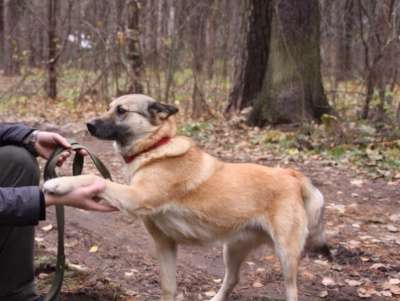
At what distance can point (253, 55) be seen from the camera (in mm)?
10164

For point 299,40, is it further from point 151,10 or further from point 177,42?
point 151,10

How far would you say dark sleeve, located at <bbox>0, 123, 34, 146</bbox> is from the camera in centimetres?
319

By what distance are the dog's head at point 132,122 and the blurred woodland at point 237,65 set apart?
14.2 ft

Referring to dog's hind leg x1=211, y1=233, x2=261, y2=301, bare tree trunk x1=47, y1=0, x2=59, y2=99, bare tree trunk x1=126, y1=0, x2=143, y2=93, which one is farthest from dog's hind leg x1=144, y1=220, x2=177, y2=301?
bare tree trunk x1=47, y1=0, x2=59, y2=99

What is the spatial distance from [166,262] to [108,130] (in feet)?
2.99

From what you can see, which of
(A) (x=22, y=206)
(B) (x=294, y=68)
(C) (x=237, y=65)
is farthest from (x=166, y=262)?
(C) (x=237, y=65)

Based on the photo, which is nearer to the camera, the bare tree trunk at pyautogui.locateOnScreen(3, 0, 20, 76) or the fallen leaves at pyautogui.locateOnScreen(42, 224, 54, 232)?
the fallen leaves at pyautogui.locateOnScreen(42, 224, 54, 232)

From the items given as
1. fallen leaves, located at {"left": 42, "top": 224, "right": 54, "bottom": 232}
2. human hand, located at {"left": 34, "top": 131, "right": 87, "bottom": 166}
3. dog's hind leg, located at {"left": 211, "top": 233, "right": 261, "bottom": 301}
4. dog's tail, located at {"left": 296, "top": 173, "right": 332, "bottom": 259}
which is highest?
human hand, located at {"left": 34, "top": 131, "right": 87, "bottom": 166}

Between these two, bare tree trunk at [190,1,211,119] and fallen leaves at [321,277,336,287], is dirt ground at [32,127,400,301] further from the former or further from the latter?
bare tree trunk at [190,1,211,119]

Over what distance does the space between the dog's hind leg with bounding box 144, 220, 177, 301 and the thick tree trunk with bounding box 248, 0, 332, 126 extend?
576 cm

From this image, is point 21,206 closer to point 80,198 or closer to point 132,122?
point 80,198

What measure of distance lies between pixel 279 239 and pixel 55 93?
11949 millimetres

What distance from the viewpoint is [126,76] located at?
11.5 meters

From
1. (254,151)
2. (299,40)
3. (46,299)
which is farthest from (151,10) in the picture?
(46,299)
